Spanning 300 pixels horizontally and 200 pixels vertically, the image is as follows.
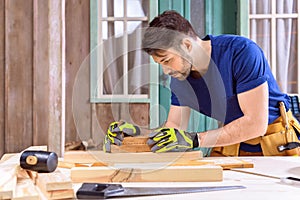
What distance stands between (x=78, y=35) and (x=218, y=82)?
1799 mm

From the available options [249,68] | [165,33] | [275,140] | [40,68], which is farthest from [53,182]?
[40,68]

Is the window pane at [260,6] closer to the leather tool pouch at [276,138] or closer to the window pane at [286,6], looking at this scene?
the window pane at [286,6]

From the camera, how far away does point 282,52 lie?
327cm

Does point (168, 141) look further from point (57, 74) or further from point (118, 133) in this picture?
point (57, 74)

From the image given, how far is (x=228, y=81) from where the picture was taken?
1821 millimetres

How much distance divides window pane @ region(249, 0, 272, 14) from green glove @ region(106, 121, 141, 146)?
82.2 inches

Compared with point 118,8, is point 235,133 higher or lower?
lower

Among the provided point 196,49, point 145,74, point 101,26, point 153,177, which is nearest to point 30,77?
point 101,26

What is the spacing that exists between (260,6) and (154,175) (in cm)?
256

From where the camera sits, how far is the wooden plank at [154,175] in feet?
3.34

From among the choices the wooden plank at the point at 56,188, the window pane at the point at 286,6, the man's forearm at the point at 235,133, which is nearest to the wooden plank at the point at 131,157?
the wooden plank at the point at 56,188

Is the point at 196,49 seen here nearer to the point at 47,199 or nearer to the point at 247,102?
the point at 247,102

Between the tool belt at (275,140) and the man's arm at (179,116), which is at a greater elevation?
the man's arm at (179,116)

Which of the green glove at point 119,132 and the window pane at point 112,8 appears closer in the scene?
the green glove at point 119,132
